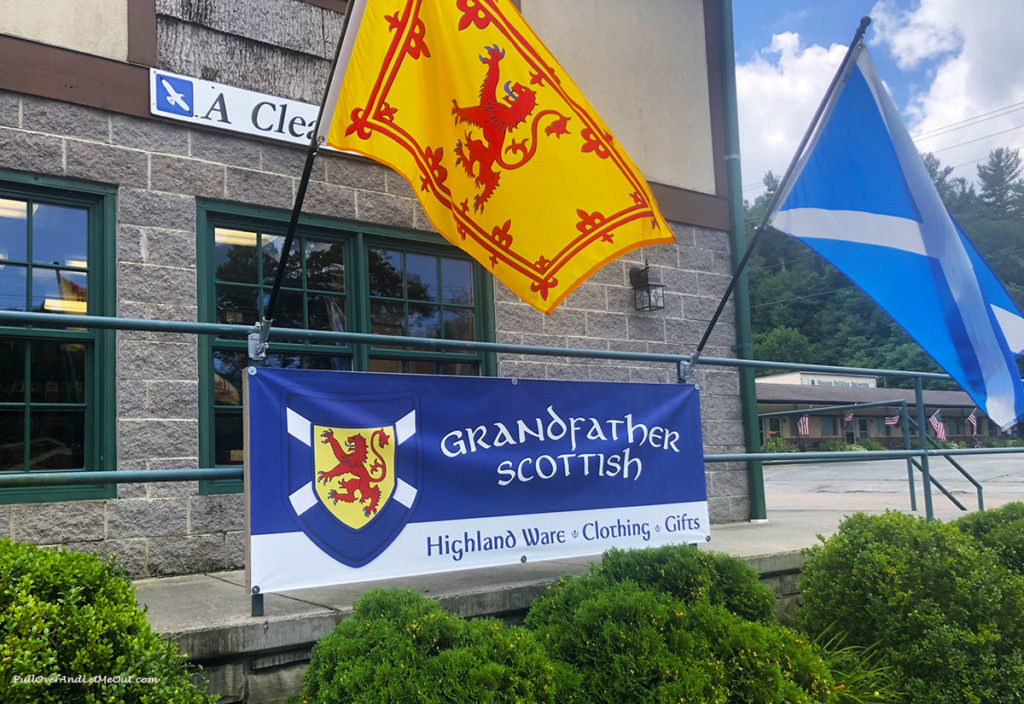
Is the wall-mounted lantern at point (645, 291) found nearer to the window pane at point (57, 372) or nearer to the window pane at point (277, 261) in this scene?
the window pane at point (277, 261)

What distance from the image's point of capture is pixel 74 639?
2621mm

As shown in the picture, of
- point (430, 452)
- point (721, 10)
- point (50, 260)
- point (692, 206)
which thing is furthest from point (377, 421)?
point (721, 10)

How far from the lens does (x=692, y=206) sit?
330 inches

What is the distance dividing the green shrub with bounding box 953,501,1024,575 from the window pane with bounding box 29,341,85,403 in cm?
575

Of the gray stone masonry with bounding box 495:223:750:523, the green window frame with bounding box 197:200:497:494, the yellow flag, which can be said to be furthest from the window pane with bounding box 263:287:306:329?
the yellow flag

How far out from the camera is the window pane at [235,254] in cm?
580

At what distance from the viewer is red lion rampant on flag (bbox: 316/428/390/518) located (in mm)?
3807

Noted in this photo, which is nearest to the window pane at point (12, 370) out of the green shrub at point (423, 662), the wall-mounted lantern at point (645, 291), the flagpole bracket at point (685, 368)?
the green shrub at point (423, 662)

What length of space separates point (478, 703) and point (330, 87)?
270 centimetres

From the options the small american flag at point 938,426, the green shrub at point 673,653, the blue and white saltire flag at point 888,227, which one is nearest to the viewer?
the green shrub at point 673,653

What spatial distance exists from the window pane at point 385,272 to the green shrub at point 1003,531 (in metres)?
4.38

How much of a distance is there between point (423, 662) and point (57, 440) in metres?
3.15

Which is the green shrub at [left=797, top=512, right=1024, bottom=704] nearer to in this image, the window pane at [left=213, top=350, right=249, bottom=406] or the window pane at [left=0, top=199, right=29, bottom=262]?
the window pane at [left=213, top=350, right=249, bottom=406]

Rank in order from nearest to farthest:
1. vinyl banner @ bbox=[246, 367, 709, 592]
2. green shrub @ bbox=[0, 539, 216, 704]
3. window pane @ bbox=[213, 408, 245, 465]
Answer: green shrub @ bbox=[0, 539, 216, 704] < vinyl banner @ bbox=[246, 367, 709, 592] < window pane @ bbox=[213, 408, 245, 465]
